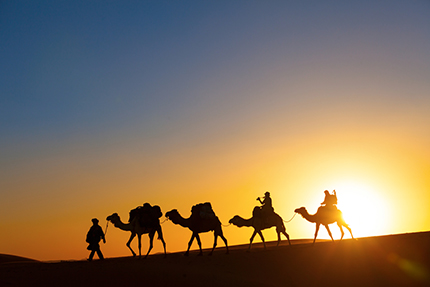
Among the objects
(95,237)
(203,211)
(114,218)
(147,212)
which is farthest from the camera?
(114,218)

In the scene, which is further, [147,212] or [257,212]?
[257,212]

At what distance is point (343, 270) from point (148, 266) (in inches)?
335

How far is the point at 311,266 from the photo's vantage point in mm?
20234

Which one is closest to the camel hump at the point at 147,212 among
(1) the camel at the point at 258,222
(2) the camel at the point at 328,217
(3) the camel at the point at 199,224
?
(3) the camel at the point at 199,224

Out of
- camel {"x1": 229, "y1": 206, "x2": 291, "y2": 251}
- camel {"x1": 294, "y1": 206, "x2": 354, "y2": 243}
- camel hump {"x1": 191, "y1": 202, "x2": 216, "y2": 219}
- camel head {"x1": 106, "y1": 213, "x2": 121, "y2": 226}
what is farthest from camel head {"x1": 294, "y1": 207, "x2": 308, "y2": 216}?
camel head {"x1": 106, "y1": 213, "x2": 121, "y2": 226}

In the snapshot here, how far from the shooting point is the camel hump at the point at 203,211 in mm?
21953

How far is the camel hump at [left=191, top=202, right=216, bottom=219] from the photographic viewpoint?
21953mm

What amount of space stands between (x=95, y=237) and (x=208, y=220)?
5351 mm

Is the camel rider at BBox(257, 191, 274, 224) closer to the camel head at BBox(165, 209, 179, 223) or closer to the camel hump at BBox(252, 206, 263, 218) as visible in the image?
the camel hump at BBox(252, 206, 263, 218)

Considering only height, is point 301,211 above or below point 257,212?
below

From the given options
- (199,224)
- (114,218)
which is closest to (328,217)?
(199,224)

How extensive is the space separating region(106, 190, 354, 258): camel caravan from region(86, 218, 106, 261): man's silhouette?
1264mm

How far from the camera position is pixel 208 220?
2197 centimetres

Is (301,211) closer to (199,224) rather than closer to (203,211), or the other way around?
(203,211)
